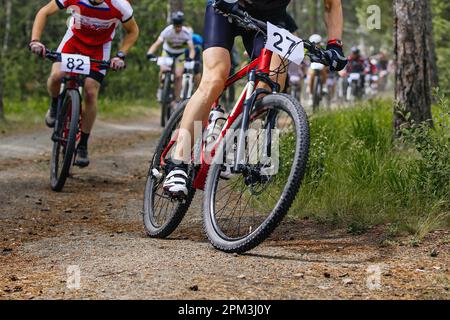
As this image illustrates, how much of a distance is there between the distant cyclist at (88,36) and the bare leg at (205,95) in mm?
2301

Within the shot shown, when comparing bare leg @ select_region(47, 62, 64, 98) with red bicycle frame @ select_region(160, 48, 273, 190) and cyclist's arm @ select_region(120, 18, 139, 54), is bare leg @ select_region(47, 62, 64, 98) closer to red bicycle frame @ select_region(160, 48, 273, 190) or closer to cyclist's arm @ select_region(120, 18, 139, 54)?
cyclist's arm @ select_region(120, 18, 139, 54)

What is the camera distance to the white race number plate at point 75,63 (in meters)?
6.43

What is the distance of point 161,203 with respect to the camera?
15.7 feet

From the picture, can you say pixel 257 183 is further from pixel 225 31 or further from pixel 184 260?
pixel 225 31

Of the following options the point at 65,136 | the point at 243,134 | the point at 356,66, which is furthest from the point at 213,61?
the point at 356,66

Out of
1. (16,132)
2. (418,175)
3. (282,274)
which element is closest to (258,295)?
(282,274)

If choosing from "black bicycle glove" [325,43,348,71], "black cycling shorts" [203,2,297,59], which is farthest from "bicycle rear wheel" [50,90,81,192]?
"black bicycle glove" [325,43,348,71]

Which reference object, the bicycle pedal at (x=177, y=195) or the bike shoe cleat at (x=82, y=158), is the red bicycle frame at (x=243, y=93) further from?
the bike shoe cleat at (x=82, y=158)

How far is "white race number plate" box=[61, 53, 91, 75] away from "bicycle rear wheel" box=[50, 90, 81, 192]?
218mm

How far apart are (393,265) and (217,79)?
1327 millimetres

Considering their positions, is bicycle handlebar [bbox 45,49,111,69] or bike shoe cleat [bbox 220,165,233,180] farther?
bicycle handlebar [bbox 45,49,111,69]

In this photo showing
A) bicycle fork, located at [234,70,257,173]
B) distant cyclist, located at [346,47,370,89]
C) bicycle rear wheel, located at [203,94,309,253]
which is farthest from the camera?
distant cyclist, located at [346,47,370,89]

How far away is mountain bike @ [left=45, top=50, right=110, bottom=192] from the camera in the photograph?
21.0 ft

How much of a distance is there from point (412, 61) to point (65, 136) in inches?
117
